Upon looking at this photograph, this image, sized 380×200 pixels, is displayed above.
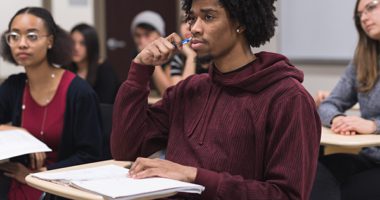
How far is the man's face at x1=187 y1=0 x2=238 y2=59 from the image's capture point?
66.0 inches

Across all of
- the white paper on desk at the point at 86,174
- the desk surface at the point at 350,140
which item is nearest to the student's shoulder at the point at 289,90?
the white paper on desk at the point at 86,174

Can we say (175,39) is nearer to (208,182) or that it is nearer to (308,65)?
(208,182)

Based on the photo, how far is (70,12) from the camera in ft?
16.6

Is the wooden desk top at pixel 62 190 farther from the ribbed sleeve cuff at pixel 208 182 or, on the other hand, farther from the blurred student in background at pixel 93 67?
the blurred student in background at pixel 93 67

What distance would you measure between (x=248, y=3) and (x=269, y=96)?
281 millimetres

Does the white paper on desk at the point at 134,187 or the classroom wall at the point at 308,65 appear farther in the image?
the classroom wall at the point at 308,65

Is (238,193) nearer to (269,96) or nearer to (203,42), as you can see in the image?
(269,96)

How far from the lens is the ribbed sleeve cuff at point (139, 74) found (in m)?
1.84

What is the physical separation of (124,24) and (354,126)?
4.30 metres

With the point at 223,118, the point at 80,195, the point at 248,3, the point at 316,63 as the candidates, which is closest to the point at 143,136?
the point at 223,118

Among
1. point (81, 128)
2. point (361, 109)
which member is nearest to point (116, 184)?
point (81, 128)

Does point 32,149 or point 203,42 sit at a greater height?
point 203,42

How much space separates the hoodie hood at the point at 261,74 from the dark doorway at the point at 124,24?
4694 millimetres

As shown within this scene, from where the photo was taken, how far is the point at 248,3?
1.68 meters
